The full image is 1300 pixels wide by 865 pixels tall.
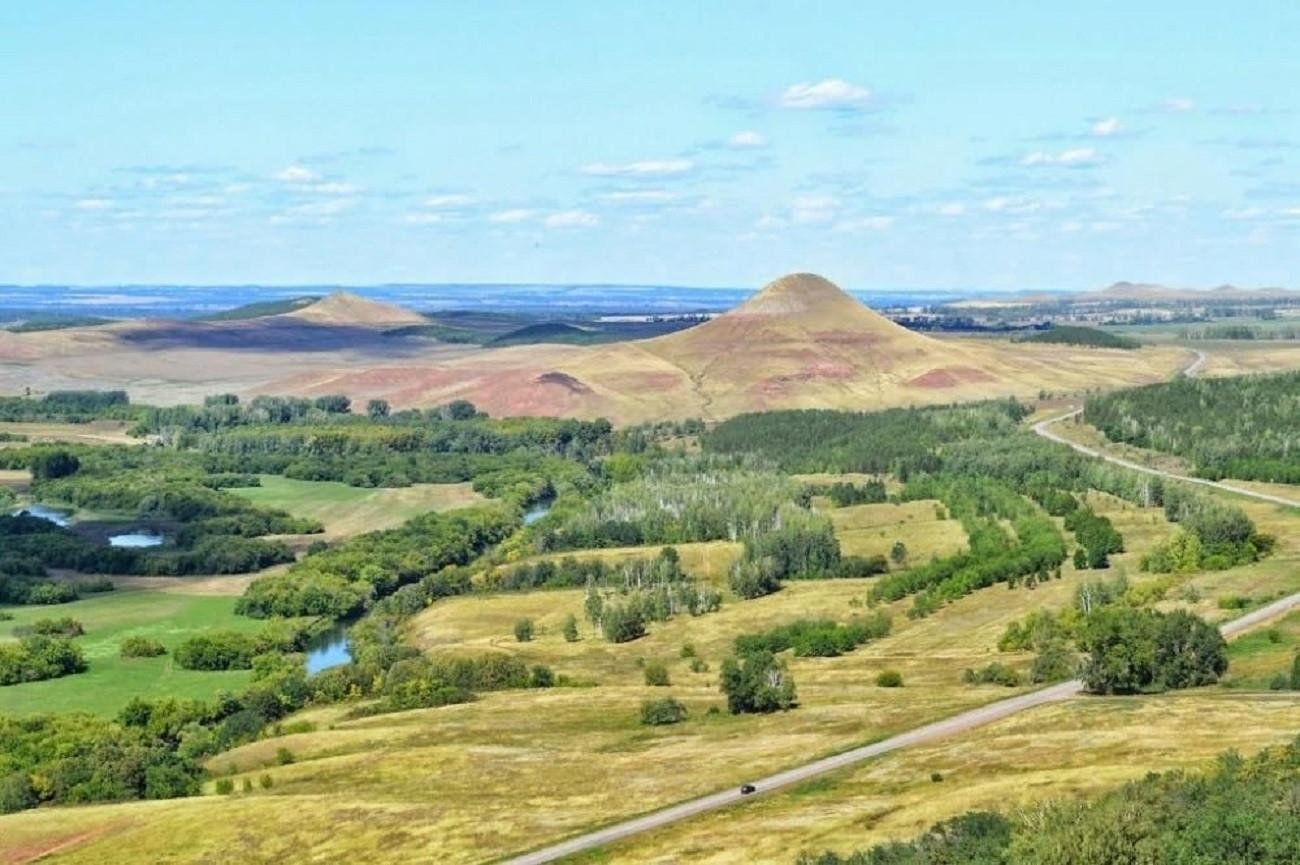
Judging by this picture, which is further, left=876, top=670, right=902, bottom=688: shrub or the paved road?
left=876, top=670, right=902, bottom=688: shrub

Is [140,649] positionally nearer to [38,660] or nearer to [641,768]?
[38,660]

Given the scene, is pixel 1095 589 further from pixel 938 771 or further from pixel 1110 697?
pixel 938 771

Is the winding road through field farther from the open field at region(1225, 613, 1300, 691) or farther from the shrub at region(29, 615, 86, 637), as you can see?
the shrub at region(29, 615, 86, 637)

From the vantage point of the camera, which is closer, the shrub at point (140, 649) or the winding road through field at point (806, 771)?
the winding road through field at point (806, 771)

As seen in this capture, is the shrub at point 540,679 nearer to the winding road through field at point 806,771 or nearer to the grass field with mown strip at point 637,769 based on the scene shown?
the grass field with mown strip at point 637,769

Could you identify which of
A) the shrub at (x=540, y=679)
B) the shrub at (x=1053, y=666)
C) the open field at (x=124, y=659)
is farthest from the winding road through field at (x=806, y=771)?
the open field at (x=124, y=659)

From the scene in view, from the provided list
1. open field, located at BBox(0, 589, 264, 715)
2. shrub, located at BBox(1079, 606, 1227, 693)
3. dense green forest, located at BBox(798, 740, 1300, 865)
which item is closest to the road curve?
shrub, located at BBox(1079, 606, 1227, 693)
